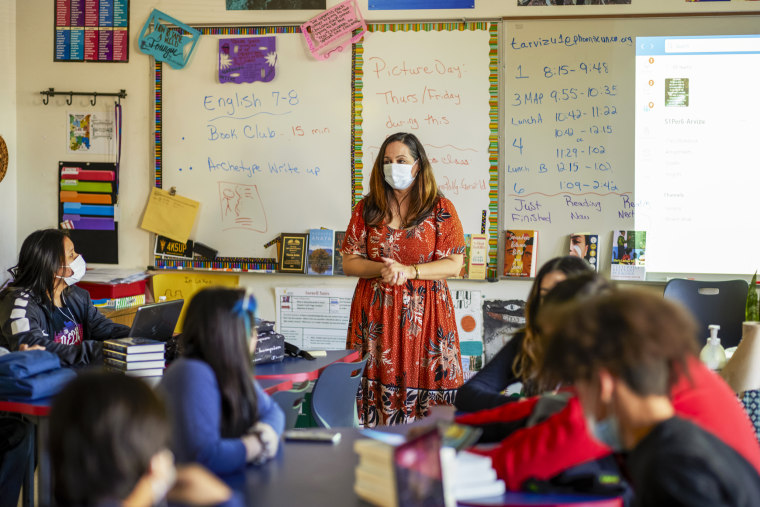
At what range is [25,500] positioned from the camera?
8.56ft

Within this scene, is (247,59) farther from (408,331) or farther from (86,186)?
(408,331)

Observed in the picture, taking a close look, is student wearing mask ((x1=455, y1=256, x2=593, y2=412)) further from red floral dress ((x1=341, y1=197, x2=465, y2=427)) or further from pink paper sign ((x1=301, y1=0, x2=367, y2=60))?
pink paper sign ((x1=301, y1=0, x2=367, y2=60))

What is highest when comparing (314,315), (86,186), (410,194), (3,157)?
(3,157)

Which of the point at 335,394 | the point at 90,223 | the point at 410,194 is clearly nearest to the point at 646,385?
the point at 335,394

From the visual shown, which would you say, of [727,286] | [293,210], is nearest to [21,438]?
[293,210]

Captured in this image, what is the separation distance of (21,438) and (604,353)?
261 cm

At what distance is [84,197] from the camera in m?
4.61

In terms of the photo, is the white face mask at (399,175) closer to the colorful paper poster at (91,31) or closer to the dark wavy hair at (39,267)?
the dark wavy hair at (39,267)

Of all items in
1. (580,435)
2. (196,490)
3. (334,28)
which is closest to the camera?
(196,490)

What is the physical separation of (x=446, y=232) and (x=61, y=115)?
295 centimetres

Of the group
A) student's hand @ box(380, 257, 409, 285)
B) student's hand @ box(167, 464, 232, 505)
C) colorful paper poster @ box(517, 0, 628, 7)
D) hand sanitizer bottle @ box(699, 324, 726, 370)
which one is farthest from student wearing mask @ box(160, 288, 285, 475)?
colorful paper poster @ box(517, 0, 628, 7)

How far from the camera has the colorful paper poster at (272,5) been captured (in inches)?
170

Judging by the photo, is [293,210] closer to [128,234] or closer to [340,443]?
[128,234]

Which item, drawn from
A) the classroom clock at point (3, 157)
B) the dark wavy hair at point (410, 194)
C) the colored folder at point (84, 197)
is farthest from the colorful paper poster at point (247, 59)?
the dark wavy hair at point (410, 194)
